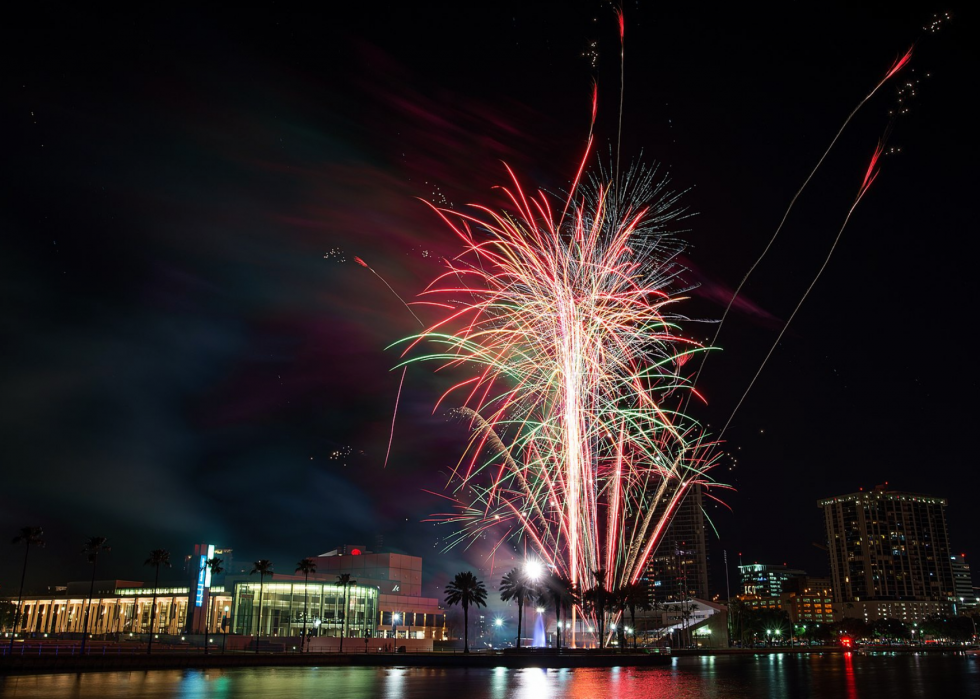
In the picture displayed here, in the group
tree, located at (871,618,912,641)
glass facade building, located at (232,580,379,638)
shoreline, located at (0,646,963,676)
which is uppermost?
glass facade building, located at (232,580,379,638)

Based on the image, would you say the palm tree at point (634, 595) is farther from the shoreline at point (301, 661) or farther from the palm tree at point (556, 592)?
the shoreline at point (301, 661)

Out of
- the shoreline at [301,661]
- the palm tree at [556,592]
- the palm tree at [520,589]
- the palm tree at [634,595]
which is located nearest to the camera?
the shoreline at [301,661]

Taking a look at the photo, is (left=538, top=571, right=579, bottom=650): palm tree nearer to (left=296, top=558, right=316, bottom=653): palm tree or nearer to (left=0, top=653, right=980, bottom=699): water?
(left=296, top=558, right=316, bottom=653): palm tree

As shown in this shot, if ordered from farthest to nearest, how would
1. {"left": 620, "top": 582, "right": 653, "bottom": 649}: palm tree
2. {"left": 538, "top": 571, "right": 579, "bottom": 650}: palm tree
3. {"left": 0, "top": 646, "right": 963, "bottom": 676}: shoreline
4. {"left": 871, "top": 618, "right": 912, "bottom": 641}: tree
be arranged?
1. {"left": 871, "top": 618, "right": 912, "bottom": 641}: tree
2. {"left": 620, "top": 582, "right": 653, "bottom": 649}: palm tree
3. {"left": 538, "top": 571, "right": 579, "bottom": 650}: palm tree
4. {"left": 0, "top": 646, "right": 963, "bottom": 676}: shoreline

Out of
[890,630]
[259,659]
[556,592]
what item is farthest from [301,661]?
[890,630]

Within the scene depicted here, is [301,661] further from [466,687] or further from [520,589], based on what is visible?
[466,687]

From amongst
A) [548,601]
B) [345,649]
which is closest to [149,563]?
[345,649]

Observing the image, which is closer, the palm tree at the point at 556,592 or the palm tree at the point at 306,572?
the palm tree at the point at 556,592

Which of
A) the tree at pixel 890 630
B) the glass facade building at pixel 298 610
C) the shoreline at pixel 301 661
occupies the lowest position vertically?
the tree at pixel 890 630

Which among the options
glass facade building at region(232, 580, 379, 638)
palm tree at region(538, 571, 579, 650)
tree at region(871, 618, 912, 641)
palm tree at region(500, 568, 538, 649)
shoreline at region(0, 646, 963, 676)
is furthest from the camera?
tree at region(871, 618, 912, 641)

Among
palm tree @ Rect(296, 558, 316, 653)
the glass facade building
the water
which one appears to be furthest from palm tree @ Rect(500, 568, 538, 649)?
the water

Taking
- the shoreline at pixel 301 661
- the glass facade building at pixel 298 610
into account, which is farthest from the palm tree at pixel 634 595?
the glass facade building at pixel 298 610

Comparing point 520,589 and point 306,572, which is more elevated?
point 306,572

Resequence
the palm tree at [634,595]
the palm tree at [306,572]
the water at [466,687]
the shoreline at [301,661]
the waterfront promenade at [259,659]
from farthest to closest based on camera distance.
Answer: the palm tree at [306,572], the palm tree at [634,595], the waterfront promenade at [259,659], the shoreline at [301,661], the water at [466,687]
